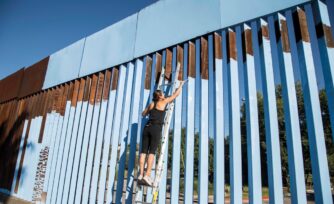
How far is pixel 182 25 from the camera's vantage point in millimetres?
5230

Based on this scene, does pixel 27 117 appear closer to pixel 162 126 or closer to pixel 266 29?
pixel 162 126

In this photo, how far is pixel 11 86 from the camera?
1136cm

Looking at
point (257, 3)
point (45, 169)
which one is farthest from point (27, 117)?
point (257, 3)

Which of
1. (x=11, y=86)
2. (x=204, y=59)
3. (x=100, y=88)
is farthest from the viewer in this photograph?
(x=11, y=86)

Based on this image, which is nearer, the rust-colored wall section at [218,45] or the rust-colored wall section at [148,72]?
the rust-colored wall section at [218,45]

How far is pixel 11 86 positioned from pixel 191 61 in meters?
9.81

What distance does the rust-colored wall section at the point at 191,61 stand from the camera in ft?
15.9

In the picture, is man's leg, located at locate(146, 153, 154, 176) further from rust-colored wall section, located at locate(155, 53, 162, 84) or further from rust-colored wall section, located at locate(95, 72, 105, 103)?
rust-colored wall section, located at locate(95, 72, 105, 103)

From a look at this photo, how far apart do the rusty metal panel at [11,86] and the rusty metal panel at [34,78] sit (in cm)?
40

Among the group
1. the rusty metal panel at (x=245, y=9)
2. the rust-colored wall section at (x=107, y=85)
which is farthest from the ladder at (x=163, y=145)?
the rust-colored wall section at (x=107, y=85)

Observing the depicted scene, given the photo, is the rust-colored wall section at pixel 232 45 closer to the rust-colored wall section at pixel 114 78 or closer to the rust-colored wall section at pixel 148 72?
the rust-colored wall section at pixel 148 72

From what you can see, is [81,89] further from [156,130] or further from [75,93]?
[156,130]

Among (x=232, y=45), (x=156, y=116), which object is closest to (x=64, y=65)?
(x=156, y=116)

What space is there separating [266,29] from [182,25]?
5.73 feet
